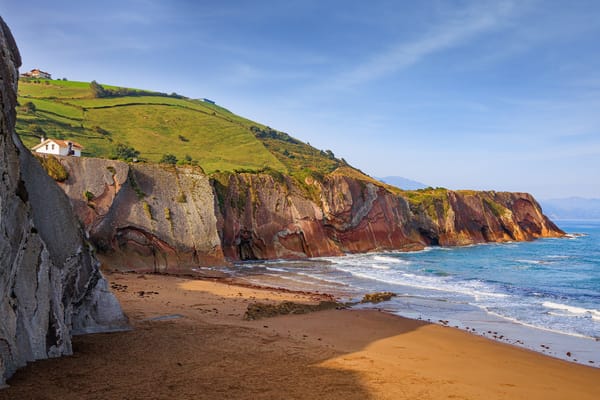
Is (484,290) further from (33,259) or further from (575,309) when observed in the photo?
(33,259)

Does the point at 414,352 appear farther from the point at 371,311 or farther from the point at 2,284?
the point at 2,284

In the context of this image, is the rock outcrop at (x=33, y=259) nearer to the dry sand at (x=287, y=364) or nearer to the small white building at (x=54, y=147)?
the dry sand at (x=287, y=364)

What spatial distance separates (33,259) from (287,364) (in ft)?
19.7

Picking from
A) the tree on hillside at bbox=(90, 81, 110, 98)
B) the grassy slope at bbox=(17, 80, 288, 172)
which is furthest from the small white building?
the tree on hillside at bbox=(90, 81, 110, 98)

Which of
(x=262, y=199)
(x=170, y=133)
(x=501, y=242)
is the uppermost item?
(x=170, y=133)

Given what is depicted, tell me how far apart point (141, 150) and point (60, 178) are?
5120 centimetres

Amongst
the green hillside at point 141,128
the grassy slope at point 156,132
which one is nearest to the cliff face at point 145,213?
the grassy slope at point 156,132

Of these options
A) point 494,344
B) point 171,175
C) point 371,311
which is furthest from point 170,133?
point 494,344

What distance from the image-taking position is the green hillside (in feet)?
246

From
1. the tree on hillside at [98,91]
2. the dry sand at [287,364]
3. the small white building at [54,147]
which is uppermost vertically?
the tree on hillside at [98,91]

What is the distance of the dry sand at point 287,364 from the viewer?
27.6ft

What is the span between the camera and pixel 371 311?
19734 mm

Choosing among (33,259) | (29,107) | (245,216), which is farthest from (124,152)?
(33,259)

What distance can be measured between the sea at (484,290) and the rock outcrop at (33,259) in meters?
13.9
